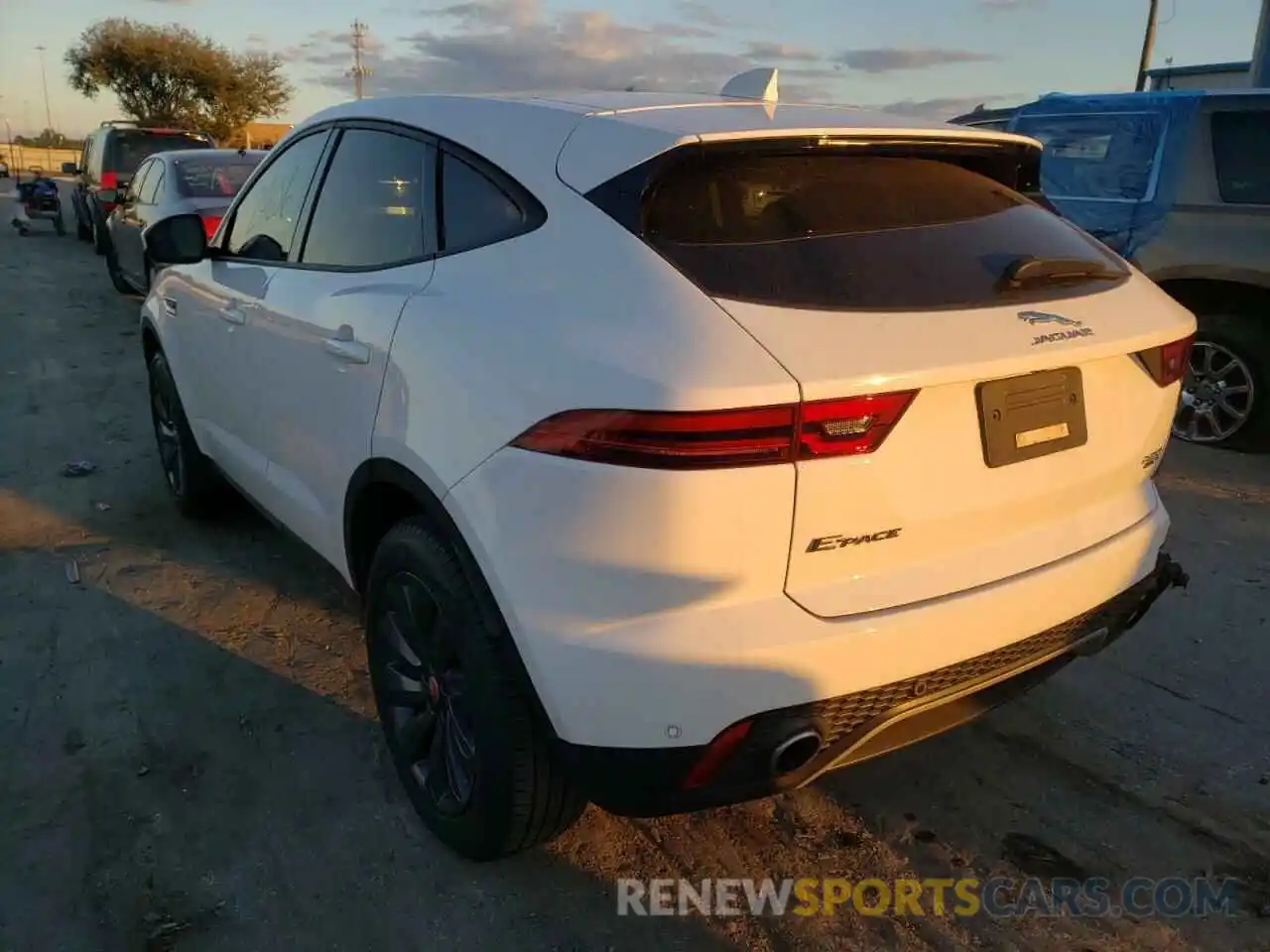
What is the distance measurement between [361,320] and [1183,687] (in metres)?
2.84

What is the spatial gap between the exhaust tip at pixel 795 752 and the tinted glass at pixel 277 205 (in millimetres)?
2326

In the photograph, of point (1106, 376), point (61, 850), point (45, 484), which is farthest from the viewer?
point (45, 484)

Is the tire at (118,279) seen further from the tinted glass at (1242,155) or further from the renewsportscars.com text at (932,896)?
the renewsportscars.com text at (932,896)

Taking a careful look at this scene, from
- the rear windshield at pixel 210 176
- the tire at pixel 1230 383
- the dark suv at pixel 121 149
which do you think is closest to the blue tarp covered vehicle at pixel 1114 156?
the tire at pixel 1230 383

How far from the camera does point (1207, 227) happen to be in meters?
5.88

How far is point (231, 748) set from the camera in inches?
122

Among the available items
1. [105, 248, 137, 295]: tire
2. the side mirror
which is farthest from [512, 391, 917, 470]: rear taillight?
[105, 248, 137, 295]: tire

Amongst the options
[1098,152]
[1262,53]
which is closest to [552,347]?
[1098,152]

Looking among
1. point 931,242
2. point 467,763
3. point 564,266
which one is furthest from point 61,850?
point 931,242

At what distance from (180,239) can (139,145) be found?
40.9 ft

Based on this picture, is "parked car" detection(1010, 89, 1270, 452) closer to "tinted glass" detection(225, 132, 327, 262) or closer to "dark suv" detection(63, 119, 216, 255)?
"tinted glass" detection(225, 132, 327, 262)

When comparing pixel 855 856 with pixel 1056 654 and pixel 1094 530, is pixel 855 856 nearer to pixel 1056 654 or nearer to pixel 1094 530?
pixel 1056 654

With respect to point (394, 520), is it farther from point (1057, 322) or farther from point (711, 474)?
point (1057, 322)

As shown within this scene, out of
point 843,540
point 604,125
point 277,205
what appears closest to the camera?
point 843,540
